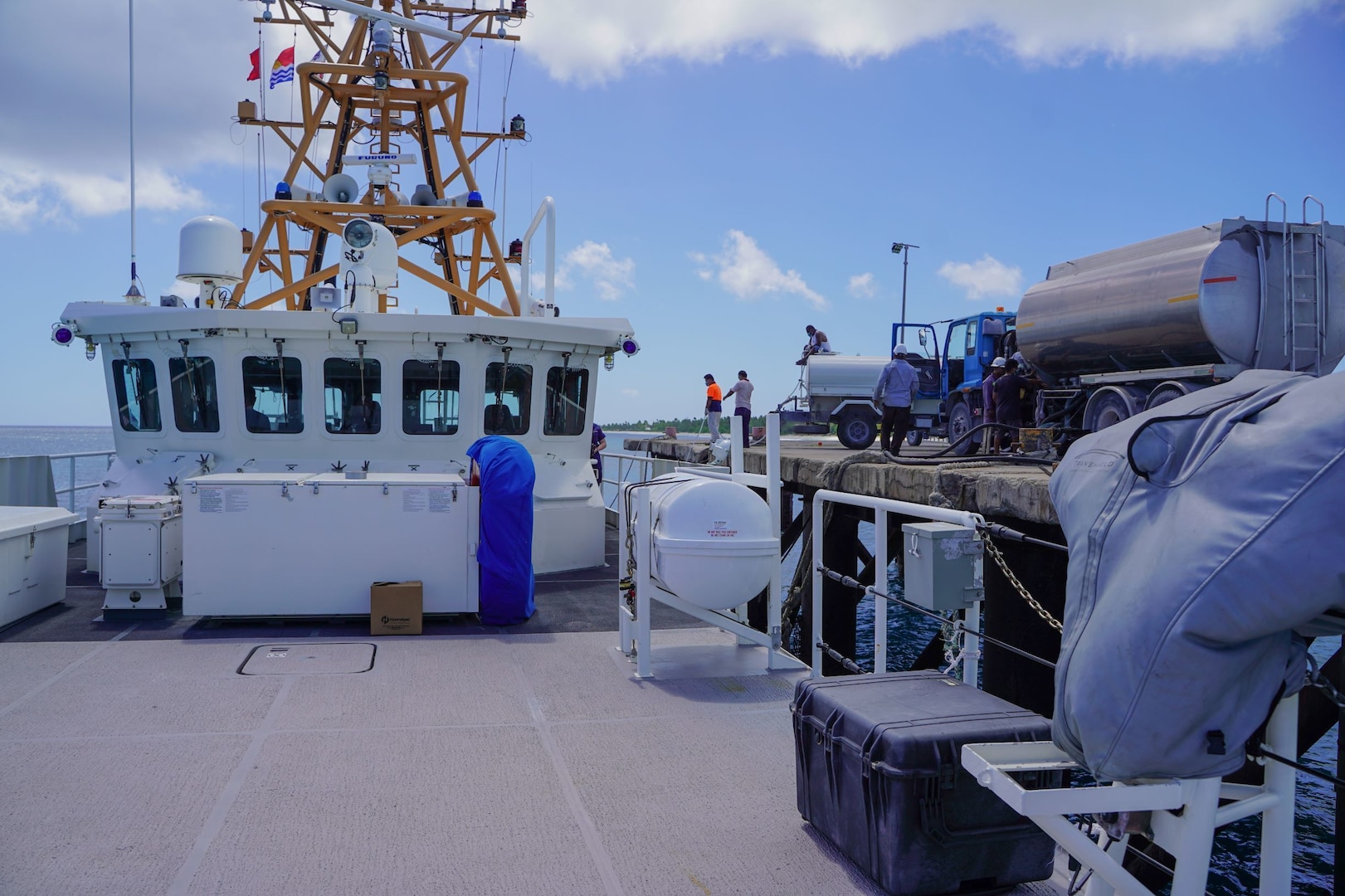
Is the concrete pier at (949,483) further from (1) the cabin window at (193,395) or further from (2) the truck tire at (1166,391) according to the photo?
(1) the cabin window at (193,395)

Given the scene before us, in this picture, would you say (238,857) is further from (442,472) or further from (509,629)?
(442,472)

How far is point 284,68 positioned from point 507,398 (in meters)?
6.26

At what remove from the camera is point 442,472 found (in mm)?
9930

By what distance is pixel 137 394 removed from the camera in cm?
1041

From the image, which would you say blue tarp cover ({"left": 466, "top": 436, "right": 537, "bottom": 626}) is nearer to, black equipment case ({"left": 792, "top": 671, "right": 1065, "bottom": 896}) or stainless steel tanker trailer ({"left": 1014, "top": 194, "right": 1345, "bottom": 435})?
black equipment case ({"left": 792, "top": 671, "right": 1065, "bottom": 896})

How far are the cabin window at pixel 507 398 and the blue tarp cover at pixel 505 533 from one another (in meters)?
2.47

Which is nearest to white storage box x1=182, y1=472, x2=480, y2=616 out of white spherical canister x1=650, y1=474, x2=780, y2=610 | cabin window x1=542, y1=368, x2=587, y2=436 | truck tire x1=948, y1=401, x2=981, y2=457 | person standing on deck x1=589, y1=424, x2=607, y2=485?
white spherical canister x1=650, y1=474, x2=780, y2=610

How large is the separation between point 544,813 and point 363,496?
14.1 feet

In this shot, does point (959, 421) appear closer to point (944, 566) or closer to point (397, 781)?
point (944, 566)

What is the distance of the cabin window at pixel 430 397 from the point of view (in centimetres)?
1005

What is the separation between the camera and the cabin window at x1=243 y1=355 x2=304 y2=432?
388 inches

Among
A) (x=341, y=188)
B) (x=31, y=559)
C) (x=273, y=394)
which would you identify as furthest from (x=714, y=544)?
(x=341, y=188)

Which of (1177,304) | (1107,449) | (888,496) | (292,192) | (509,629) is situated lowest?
(509,629)

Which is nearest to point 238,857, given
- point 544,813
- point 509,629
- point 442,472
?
point 544,813
